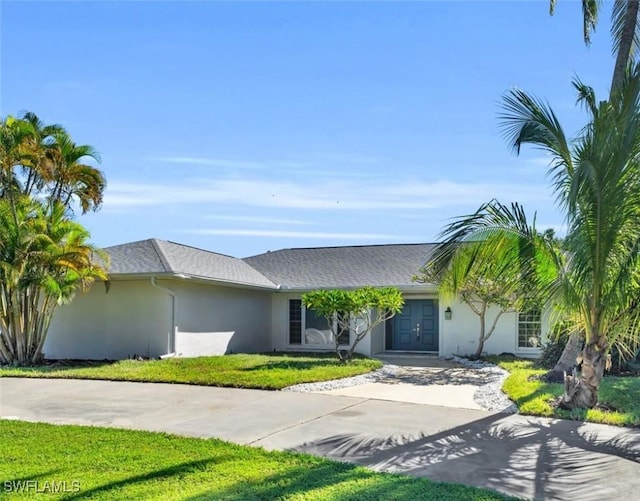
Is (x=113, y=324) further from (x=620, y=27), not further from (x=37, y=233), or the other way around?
(x=620, y=27)

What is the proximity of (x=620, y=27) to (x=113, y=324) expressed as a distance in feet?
51.1

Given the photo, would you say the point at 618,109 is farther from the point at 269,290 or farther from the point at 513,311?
the point at 269,290

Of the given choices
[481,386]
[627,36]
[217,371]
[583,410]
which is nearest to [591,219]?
[583,410]

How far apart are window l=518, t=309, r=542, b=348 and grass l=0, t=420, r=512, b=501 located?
540 inches

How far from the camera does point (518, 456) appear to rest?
251 inches

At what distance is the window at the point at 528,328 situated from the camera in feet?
58.5

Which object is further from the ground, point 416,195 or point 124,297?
point 416,195

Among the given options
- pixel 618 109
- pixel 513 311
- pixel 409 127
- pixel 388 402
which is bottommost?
pixel 388 402

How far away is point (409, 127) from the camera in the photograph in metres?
12.8

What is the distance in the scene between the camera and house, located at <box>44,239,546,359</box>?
53.2 ft

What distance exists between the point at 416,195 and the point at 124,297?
9.35 meters

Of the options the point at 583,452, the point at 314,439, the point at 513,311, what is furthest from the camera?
the point at 513,311

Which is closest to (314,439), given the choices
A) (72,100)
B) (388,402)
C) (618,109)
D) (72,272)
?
(388,402)

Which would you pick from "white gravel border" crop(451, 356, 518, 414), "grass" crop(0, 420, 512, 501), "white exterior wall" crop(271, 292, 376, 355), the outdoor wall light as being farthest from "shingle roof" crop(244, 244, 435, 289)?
"grass" crop(0, 420, 512, 501)
